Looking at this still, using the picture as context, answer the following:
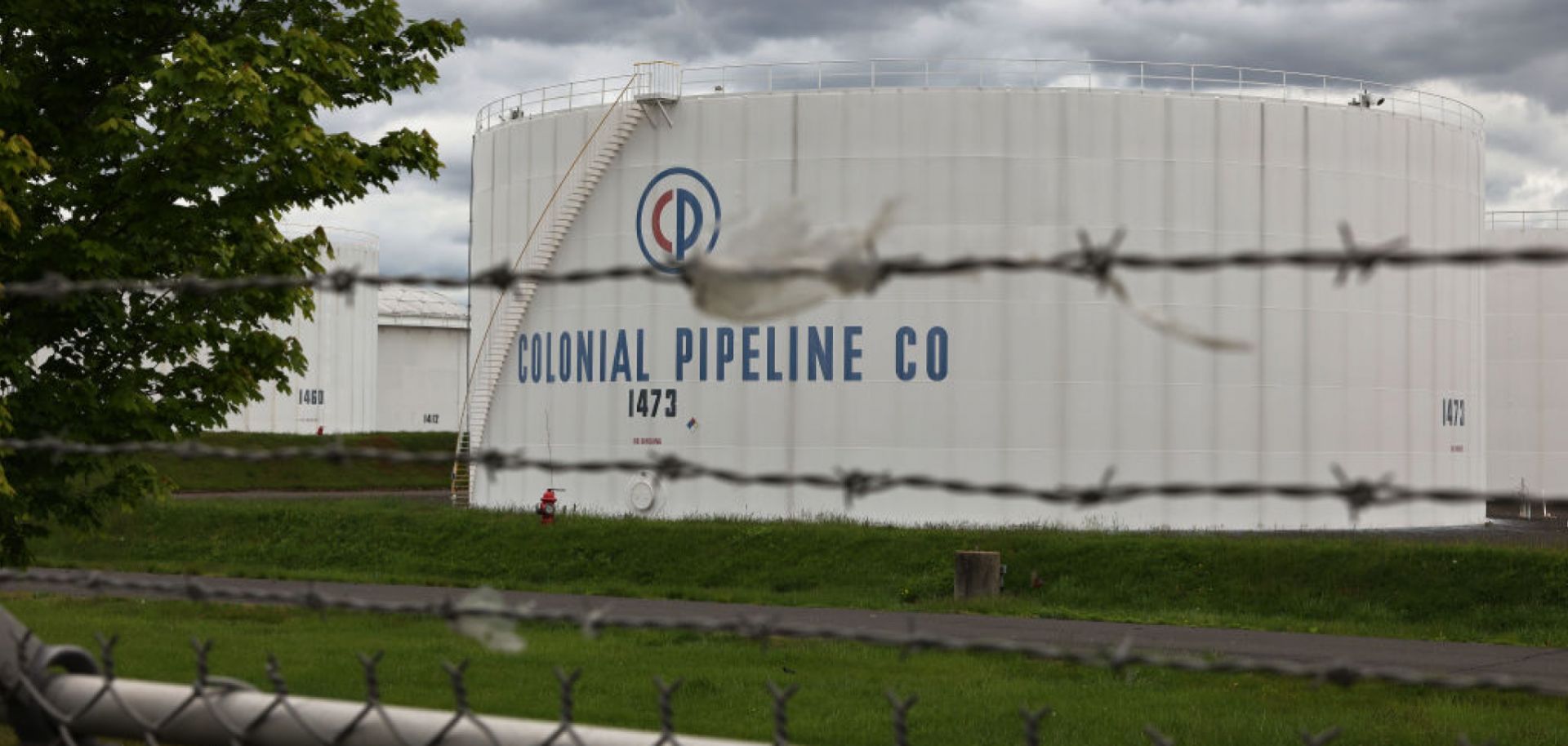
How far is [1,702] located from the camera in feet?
9.64

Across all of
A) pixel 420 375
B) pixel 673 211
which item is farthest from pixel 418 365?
pixel 673 211

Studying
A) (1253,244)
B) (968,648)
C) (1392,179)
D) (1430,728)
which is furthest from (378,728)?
(1392,179)

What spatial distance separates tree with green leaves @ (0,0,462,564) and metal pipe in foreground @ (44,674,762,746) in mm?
7373

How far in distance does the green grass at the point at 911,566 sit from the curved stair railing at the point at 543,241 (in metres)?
3.71

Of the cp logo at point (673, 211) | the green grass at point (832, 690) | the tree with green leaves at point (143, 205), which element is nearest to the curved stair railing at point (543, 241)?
the cp logo at point (673, 211)

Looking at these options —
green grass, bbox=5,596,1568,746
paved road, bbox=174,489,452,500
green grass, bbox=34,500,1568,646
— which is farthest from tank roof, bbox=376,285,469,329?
green grass, bbox=5,596,1568,746

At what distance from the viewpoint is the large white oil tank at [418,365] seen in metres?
67.4

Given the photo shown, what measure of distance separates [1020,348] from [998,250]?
181 centimetres

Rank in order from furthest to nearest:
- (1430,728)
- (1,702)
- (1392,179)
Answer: (1392,179), (1430,728), (1,702)

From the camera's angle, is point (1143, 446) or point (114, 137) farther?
point (1143, 446)

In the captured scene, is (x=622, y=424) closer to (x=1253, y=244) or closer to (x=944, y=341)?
(x=944, y=341)

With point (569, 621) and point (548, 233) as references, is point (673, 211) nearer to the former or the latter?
point (548, 233)

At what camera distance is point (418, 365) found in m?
68.3

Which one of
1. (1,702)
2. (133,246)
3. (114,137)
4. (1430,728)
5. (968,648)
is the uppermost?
(114,137)
